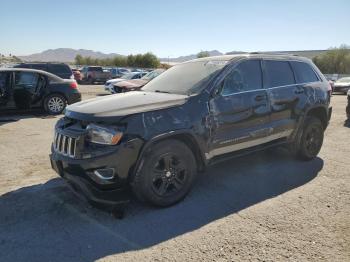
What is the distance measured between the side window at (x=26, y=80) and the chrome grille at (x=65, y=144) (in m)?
7.12

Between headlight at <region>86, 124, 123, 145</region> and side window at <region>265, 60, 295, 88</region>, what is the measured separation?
262 centimetres

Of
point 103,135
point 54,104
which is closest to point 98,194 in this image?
point 103,135

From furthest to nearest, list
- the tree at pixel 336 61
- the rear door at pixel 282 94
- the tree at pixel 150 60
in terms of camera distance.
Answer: the tree at pixel 150 60, the tree at pixel 336 61, the rear door at pixel 282 94

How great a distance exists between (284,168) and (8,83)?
8297 mm

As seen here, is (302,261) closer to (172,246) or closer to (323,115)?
(172,246)

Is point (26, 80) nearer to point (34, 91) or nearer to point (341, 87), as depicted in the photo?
point (34, 91)

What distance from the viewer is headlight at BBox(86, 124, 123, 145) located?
3740mm

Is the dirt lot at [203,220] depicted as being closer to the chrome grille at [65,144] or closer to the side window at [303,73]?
the chrome grille at [65,144]

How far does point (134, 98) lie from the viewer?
4500 millimetres

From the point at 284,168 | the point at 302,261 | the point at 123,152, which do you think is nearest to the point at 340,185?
the point at 284,168

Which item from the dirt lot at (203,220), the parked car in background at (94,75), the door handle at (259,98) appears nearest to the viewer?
the dirt lot at (203,220)

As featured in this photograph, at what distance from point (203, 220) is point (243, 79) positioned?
208 cm

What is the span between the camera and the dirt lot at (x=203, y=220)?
10.9 feet

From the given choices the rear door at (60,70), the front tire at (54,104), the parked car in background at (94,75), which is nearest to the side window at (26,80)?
the front tire at (54,104)
